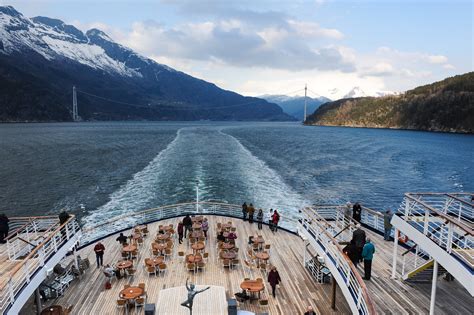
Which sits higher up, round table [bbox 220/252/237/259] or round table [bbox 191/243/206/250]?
round table [bbox 191/243/206/250]

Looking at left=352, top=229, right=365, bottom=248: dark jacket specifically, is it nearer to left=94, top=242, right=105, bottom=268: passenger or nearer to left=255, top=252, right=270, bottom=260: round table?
left=255, top=252, right=270, bottom=260: round table

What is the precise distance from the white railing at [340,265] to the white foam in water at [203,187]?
1407 centimetres

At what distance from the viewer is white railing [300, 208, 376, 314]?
10.0 meters

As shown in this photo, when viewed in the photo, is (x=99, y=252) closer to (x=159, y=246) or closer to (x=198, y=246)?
(x=159, y=246)

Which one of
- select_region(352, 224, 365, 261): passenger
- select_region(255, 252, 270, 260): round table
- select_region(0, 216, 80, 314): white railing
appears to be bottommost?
select_region(255, 252, 270, 260): round table

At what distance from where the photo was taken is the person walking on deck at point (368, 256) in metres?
12.1

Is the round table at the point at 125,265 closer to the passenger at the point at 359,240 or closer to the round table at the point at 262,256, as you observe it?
the round table at the point at 262,256

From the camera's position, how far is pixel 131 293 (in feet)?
44.3

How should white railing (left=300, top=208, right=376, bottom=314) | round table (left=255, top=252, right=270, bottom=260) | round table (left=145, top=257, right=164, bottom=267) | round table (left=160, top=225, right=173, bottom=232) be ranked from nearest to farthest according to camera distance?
1. white railing (left=300, top=208, right=376, bottom=314)
2. round table (left=145, top=257, right=164, bottom=267)
3. round table (left=255, top=252, right=270, bottom=260)
4. round table (left=160, top=225, right=173, bottom=232)

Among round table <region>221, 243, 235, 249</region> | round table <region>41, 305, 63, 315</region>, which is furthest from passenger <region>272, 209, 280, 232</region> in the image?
round table <region>41, 305, 63, 315</region>

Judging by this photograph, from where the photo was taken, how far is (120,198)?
4075cm

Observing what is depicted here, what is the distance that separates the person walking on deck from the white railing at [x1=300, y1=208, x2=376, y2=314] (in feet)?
2.77

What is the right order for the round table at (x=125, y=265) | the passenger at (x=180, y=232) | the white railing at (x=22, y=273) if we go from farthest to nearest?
1. the passenger at (x=180, y=232)
2. the round table at (x=125, y=265)
3. the white railing at (x=22, y=273)

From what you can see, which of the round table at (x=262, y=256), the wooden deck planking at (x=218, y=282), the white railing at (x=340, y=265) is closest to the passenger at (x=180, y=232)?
the wooden deck planking at (x=218, y=282)
